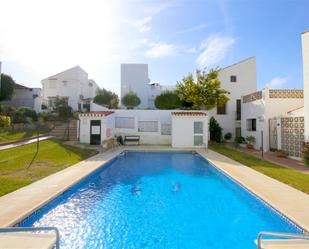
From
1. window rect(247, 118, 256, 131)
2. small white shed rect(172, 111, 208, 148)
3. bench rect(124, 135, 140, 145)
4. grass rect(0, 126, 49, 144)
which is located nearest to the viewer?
grass rect(0, 126, 49, 144)

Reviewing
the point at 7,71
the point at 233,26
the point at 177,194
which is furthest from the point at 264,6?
the point at 7,71

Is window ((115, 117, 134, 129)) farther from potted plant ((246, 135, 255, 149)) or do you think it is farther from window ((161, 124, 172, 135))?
potted plant ((246, 135, 255, 149))

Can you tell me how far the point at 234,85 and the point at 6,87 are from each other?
Answer: 3323 cm

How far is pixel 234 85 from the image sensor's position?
85.4 feet

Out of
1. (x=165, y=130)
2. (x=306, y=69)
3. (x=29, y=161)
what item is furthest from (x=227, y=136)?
(x=29, y=161)

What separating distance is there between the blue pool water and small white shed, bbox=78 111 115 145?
9860 millimetres

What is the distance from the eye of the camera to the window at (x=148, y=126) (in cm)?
2308

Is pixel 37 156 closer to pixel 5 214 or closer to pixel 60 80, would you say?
pixel 5 214

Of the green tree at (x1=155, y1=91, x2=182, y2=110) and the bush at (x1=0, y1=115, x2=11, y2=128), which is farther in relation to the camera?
the green tree at (x1=155, y1=91, x2=182, y2=110)

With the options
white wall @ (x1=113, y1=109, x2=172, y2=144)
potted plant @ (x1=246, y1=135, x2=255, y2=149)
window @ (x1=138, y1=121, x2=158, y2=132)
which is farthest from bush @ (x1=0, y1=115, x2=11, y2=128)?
potted plant @ (x1=246, y1=135, x2=255, y2=149)

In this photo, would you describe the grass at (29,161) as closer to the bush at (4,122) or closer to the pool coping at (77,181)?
the pool coping at (77,181)

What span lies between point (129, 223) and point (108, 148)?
1371 cm

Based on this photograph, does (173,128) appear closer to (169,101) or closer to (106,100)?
(169,101)

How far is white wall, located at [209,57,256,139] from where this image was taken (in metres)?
25.9
